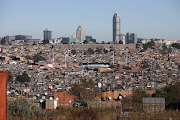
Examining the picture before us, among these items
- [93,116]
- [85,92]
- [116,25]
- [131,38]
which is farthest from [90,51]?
[116,25]

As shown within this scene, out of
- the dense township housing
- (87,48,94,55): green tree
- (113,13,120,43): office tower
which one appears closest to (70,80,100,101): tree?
(87,48,94,55): green tree

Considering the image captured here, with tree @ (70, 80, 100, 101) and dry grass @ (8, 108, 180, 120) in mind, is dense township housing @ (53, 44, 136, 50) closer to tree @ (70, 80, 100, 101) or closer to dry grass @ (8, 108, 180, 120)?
tree @ (70, 80, 100, 101)

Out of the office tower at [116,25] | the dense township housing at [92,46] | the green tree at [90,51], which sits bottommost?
the green tree at [90,51]

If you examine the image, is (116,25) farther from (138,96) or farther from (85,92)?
(138,96)

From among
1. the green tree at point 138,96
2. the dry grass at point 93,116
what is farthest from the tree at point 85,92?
the dry grass at point 93,116

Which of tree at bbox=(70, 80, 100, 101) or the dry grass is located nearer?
the dry grass

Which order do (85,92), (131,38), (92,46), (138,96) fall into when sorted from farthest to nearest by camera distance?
1. (131,38)
2. (92,46)
3. (85,92)
4. (138,96)

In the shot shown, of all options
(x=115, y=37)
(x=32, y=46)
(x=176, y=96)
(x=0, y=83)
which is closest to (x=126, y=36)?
(x=115, y=37)

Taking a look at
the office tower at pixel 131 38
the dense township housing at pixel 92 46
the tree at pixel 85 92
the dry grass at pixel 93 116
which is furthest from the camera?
the office tower at pixel 131 38

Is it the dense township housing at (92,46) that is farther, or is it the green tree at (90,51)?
the dense township housing at (92,46)

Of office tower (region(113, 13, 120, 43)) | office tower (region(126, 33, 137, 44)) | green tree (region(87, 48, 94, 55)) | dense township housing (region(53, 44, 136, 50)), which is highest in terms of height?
office tower (region(113, 13, 120, 43))

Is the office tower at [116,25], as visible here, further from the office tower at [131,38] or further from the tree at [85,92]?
the tree at [85,92]

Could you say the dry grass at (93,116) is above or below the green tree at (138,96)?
above
